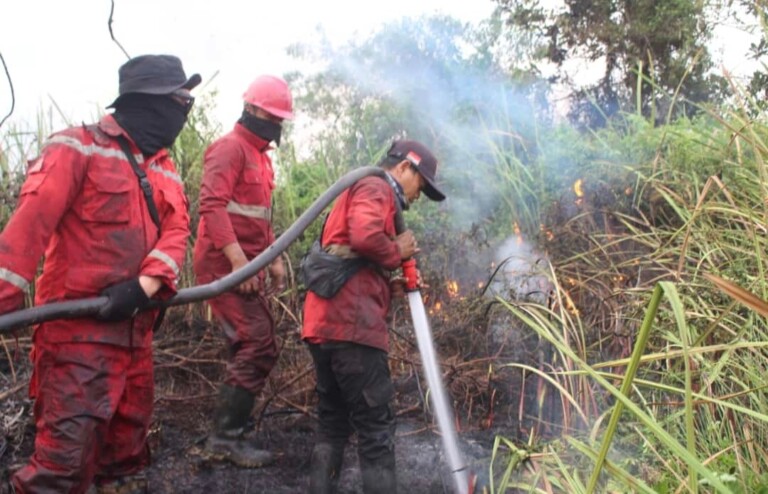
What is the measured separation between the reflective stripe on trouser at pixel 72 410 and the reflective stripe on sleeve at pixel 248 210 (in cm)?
154

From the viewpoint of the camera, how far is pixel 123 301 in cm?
311

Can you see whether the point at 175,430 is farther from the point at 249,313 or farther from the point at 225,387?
the point at 249,313

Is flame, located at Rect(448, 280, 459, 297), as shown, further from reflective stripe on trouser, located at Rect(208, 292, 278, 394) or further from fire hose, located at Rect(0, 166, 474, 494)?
fire hose, located at Rect(0, 166, 474, 494)

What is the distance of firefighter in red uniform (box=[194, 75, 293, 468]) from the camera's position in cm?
450

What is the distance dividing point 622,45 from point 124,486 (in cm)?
749

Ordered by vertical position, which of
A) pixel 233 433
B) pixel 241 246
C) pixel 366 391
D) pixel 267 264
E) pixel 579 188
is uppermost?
pixel 267 264

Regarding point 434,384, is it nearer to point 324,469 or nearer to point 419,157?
point 324,469

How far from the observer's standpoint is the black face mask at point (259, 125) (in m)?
4.71

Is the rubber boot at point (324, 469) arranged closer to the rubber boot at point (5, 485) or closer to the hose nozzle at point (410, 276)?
the hose nozzle at point (410, 276)

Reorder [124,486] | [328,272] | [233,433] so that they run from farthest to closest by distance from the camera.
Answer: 1. [233,433]
2. [328,272]
3. [124,486]

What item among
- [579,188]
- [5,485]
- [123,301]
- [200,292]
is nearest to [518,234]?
[579,188]

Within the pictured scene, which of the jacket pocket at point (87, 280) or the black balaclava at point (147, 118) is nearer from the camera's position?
the jacket pocket at point (87, 280)

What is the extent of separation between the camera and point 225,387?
15.0ft

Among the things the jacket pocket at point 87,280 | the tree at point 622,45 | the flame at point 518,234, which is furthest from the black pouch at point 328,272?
the tree at point 622,45
